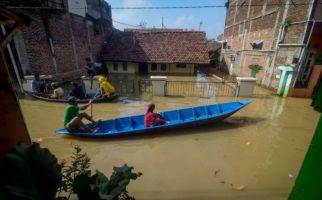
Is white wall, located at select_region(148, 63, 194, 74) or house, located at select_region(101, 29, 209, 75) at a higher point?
house, located at select_region(101, 29, 209, 75)

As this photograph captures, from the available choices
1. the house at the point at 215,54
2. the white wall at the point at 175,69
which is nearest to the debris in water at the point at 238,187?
the white wall at the point at 175,69

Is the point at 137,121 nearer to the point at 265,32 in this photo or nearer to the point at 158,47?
the point at 265,32

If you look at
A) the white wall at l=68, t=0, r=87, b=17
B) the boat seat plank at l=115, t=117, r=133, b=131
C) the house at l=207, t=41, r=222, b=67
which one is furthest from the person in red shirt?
the house at l=207, t=41, r=222, b=67

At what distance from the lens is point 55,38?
12.7m

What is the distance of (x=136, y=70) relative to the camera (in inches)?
808

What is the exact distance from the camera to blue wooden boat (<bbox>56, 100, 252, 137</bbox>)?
634 cm

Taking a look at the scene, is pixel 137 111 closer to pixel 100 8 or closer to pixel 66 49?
pixel 66 49

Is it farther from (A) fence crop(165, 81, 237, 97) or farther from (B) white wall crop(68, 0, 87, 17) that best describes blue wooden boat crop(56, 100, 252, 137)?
(B) white wall crop(68, 0, 87, 17)

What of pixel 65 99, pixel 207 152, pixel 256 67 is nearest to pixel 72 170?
pixel 207 152

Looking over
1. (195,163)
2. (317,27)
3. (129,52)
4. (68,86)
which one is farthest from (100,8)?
(195,163)

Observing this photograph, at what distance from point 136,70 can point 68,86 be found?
8.63 m

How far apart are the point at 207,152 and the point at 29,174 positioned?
16.7 feet

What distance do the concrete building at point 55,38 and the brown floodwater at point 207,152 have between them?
11.5 ft

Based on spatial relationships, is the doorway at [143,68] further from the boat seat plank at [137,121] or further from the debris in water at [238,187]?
the debris in water at [238,187]
